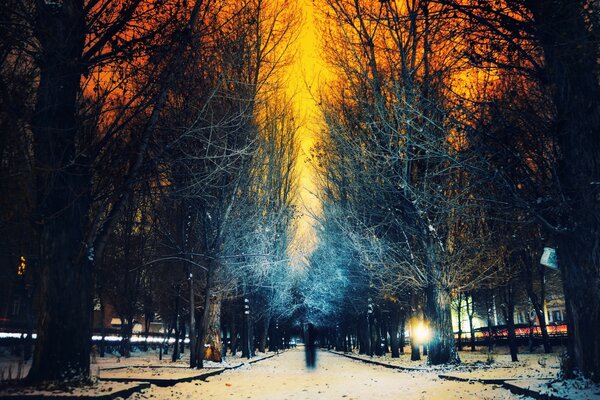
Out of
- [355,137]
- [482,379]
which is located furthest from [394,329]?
[482,379]

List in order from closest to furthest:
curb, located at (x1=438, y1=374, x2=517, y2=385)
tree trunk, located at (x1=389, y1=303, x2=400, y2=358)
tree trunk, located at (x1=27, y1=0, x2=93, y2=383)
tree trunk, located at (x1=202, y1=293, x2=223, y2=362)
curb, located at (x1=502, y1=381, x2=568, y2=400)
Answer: curb, located at (x1=502, y1=381, x2=568, y2=400), tree trunk, located at (x1=27, y1=0, x2=93, y2=383), curb, located at (x1=438, y1=374, x2=517, y2=385), tree trunk, located at (x1=202, y1=293, x2=223, y2=362), tree trunk, located at (x1=389, y1=303, x2=400, y2=358)

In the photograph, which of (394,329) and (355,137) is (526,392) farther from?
(394,329)

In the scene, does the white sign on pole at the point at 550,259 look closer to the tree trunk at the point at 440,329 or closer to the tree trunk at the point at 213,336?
the tree trunk at the point at 440,329

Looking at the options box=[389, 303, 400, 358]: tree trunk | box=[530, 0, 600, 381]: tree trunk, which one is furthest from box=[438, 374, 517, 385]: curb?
box=[389, 303, 400, 358]: tree trunk

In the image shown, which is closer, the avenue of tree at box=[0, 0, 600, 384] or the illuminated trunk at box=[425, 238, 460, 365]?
the avenue of tree at box=[0, 0, 600, 384]

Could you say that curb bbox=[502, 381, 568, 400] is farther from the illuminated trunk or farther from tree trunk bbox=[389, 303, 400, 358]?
tree trunk bbox=[389, 303, 400, 358]

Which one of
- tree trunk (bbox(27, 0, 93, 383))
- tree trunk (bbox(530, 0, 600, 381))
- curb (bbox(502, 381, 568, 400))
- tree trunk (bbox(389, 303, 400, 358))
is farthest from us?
tree trunk (bbox(389, 303, 400, 358))

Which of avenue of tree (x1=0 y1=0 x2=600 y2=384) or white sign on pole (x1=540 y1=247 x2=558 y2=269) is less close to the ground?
avenue of tree (x1=0 y1=0 x2=600 y2=384)

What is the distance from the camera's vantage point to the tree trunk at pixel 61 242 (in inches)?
376

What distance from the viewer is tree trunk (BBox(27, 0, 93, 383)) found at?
9.55 meters

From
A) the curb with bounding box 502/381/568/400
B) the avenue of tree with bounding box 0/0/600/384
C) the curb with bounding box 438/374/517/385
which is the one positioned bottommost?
the curb with bounding box 438/374/517/385

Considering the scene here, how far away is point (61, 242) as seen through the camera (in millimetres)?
10055

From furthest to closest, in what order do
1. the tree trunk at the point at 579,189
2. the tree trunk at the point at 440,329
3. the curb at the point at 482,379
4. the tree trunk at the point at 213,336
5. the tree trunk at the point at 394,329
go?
the tree trunk at the point at 394,329
the tree trunk at the point at 213,336
the tree trunk at the point at 440,329
the curb at the point at 482,379
the tree trunk at the point at 579,189

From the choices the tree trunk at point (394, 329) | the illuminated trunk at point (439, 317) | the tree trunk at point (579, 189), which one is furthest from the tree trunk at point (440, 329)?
the tree trunk at point (394, 329)
